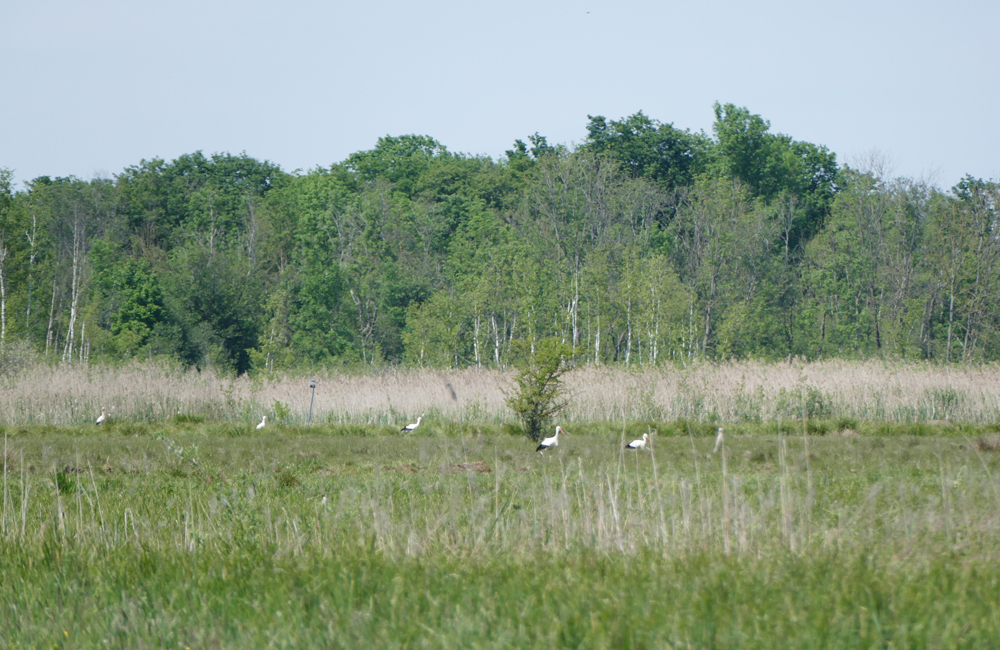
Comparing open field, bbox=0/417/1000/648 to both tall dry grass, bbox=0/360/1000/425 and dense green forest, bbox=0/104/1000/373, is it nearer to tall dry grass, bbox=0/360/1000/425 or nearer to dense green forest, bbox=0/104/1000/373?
tall dry grass, bbox=0/360/1000/425

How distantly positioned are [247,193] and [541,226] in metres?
28.4

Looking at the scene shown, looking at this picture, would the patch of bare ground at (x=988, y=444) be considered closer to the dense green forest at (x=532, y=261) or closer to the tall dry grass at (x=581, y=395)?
the tall dry grass at (x=581, y=395)

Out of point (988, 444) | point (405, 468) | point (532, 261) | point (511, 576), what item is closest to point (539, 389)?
point (405, 468)

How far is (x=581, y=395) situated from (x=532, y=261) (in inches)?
968

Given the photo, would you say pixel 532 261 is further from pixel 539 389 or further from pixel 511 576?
pixel 511 576

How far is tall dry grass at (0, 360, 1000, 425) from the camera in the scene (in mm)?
21094

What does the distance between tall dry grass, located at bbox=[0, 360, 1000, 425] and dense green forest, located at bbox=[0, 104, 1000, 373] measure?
1698 cm

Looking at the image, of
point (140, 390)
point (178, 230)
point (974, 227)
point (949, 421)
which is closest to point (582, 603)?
point (949, 421)

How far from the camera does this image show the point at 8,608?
5.23m

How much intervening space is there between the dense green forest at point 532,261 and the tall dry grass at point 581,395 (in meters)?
17.0

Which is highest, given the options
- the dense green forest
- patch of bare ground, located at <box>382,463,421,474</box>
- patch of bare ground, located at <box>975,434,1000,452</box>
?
the dense green forest

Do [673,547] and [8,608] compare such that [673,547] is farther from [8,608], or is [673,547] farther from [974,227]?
[974,227]

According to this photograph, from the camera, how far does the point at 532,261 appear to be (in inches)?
1811

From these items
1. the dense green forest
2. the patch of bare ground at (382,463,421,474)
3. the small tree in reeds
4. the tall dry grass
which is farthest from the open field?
the dense green forest
